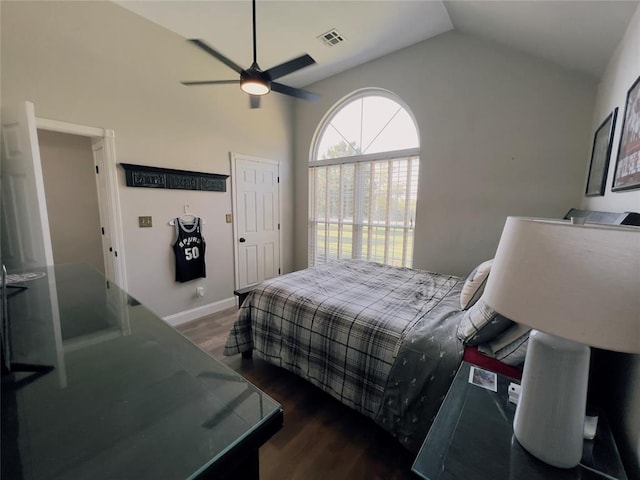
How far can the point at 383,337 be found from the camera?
5.11 ft

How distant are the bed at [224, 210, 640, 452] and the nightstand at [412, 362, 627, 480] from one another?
39 cm

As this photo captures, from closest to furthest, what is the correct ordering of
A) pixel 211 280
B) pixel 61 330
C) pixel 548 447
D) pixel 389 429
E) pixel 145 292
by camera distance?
pixel 548 447, pixel 61 330, pixel 389 429, pixel 145 292, pixel 211 280

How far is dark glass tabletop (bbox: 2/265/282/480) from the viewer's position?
51 cm

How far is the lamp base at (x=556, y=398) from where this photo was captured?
2.26 feet

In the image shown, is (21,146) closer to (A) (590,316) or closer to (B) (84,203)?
(B) (84,203)

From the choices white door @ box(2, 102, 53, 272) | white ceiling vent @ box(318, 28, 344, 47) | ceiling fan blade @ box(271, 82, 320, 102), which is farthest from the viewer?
white ceiling vent @ box(318, 28, 344, 47)

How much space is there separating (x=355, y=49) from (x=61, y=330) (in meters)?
3.56

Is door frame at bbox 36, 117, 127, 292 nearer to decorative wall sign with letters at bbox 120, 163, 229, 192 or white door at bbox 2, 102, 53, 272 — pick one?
decorative wall sign with letters at bbox 120, 163, 229, 192

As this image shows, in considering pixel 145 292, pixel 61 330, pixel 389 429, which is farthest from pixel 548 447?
pixel 145 292

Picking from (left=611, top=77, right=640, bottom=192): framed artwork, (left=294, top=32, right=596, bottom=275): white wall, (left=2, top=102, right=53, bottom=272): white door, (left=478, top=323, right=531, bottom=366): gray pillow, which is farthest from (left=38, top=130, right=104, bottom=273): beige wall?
(left=611, top=77, right=640, bottom=192): framed artwork

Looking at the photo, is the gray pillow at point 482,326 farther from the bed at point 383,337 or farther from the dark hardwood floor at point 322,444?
the dark hardwood floor at point 322,444

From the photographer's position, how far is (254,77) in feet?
6.52

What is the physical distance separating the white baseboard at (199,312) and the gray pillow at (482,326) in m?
2.95

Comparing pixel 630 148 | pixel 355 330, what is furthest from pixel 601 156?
pixel 355 330
